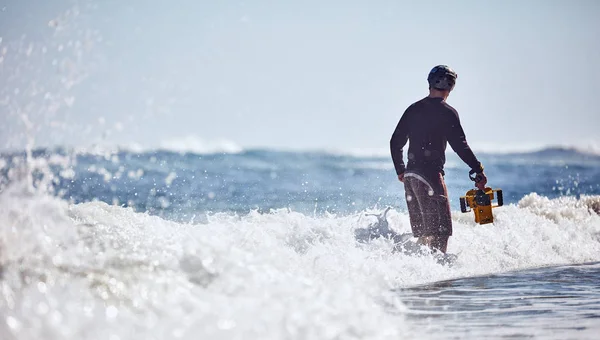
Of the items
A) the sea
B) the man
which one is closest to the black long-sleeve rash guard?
the man

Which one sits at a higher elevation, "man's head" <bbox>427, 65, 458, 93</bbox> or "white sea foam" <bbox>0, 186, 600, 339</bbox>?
"man's head" <bbox>427, 65, 458, 93</bbox>

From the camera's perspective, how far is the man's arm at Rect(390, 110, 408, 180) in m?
7.30

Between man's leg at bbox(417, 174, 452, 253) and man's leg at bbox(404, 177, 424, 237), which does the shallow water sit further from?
man's leg at bbox(404, 177, 424, 237)

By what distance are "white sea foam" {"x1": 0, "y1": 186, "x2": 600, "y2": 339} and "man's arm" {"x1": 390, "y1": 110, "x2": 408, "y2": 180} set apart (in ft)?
3.04

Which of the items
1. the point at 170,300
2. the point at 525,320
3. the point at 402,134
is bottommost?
the point at 525,320

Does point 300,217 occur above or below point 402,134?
below

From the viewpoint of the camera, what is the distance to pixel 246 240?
627 centimetres

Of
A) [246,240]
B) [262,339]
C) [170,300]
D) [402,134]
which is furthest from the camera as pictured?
[402,134]

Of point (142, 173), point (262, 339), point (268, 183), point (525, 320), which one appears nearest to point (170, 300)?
point (262, 339)

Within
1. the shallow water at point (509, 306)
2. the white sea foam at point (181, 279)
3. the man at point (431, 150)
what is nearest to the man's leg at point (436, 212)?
the man at point (431, 150)

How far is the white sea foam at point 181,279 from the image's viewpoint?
419 centimetres

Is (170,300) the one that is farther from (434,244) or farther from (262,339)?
(434,244)

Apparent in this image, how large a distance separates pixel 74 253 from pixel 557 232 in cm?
706

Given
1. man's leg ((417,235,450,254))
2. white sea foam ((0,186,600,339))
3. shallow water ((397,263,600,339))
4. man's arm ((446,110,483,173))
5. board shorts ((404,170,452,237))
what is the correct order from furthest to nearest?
man's leg ((417,235,450,254)), board shorts ((404,170,452,237)), man's arm ((446,110,483,173)), shallow water ((397,263,600,339)), white sea foam ((0,186,600,339))
